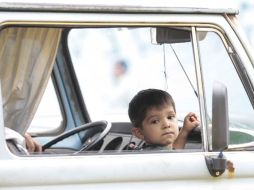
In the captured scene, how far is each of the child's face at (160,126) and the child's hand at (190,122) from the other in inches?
1.8

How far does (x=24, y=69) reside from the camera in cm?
292

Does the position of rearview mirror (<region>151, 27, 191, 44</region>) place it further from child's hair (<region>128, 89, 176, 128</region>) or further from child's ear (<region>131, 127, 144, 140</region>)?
child's ear (<region>131, 127, 144, 140</region>)

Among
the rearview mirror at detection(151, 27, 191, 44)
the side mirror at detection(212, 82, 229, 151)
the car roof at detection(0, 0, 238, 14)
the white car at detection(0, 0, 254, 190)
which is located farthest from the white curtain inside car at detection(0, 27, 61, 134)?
the side mirror at detection(212, 82, 229, 151)

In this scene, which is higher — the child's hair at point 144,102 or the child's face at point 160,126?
the child's hair at point 144,102

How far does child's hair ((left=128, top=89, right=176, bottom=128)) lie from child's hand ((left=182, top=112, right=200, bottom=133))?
0.40 feet

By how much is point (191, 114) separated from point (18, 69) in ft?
2.58

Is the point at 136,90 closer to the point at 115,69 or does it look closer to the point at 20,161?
the point at 115,69

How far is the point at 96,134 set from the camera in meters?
3.48

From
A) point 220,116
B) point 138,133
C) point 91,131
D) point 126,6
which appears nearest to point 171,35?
point 126,6

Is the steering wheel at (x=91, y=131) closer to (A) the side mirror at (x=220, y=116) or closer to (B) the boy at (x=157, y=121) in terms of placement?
(B) the boy at (x=157, y=121)

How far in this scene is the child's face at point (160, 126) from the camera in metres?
3.03

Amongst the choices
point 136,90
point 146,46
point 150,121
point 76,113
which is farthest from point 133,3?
point 76,113

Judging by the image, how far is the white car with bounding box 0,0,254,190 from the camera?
2.55 metres

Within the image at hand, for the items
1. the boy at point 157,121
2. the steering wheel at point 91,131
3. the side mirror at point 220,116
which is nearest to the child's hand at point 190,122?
the boy at point 157,121
